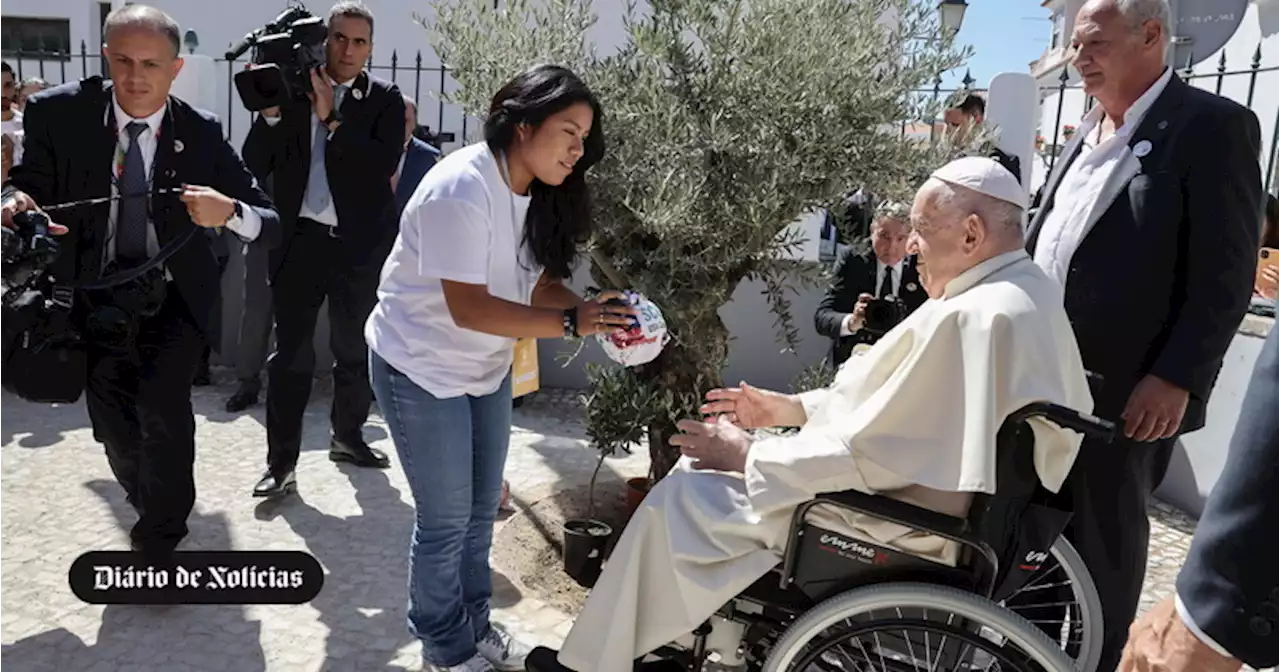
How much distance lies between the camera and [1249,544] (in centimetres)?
130

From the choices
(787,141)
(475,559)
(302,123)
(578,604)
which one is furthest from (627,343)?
(302,123)

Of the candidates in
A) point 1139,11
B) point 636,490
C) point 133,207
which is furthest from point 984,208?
point 133,207

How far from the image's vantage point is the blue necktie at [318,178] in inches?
174

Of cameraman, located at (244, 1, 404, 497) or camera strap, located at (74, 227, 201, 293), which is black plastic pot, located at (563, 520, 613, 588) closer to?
cameraman, located at (244, 1, 404, 497)

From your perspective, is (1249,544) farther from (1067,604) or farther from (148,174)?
(148,174)

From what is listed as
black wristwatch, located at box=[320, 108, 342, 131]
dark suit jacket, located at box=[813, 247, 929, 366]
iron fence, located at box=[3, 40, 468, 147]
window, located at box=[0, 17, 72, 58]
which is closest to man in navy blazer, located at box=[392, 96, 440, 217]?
iron fence, located at box=[3, 40, 468, 147]

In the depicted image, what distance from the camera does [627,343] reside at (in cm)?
267

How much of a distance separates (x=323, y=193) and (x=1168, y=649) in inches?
152

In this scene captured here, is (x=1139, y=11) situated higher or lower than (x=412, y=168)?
higher

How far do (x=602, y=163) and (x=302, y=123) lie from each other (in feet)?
5.18

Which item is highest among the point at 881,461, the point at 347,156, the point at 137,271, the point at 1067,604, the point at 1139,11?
the point at 1139,11

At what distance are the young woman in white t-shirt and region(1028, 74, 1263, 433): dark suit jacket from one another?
1336 millimetres

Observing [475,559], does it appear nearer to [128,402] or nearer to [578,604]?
[578,604]

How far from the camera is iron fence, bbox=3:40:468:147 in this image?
657 centimetres
